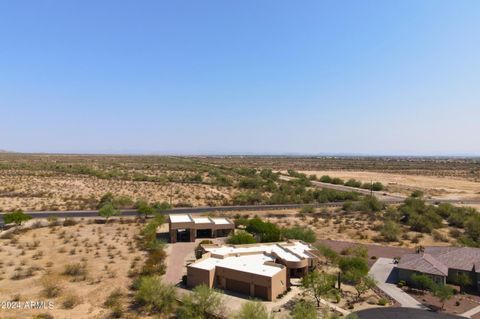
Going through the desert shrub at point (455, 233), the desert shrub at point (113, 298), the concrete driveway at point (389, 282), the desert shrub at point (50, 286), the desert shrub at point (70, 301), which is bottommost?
the concrete driveway at point (389, 282)

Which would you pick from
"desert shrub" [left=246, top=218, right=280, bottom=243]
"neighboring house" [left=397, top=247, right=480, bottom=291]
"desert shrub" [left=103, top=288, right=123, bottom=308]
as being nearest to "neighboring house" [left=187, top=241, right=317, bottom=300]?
"desert shrub" [left=246, top=218, right=280, bottom=243]

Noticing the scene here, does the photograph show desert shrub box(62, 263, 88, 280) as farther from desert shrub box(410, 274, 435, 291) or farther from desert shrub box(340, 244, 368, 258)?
desert shrub box(410, 274, 435, 291)

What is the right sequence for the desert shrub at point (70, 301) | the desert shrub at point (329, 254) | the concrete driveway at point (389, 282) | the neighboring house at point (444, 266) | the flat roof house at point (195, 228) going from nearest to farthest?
the desert shrub at point (70, 301) < the concrete driveway at point (389, 282) < the neighboring house at point (444, 266) < the desert shrub at point (329, 254) < the flat roof house at point (195, 228)

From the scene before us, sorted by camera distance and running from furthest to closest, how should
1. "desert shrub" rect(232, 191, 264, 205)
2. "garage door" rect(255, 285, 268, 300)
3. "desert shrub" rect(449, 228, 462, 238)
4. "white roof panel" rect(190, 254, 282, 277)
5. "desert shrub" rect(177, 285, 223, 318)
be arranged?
"desert shrub" rect(232, 191, 264, 205) < "desert shrub" rect(449, 228, 462, 238) < "white roof panel" rect(190, 254, 282, 277) < "garage door" rect(255, 285, 268, 300) < "desert shrub" rect(177, 285, 223, 318)

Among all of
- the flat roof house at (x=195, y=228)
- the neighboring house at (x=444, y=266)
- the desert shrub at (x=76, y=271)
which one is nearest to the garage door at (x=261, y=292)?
the neighboring house at (x=444, y=266)

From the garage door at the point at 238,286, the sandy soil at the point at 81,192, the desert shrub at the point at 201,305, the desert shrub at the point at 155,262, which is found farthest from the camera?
the sandy soil at the point at 81,192

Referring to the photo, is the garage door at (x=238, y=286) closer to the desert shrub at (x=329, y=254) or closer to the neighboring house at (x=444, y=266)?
the desert shrub at (x=329, y=254)

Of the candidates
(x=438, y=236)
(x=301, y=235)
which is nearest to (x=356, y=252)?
(x=301, y=235)
